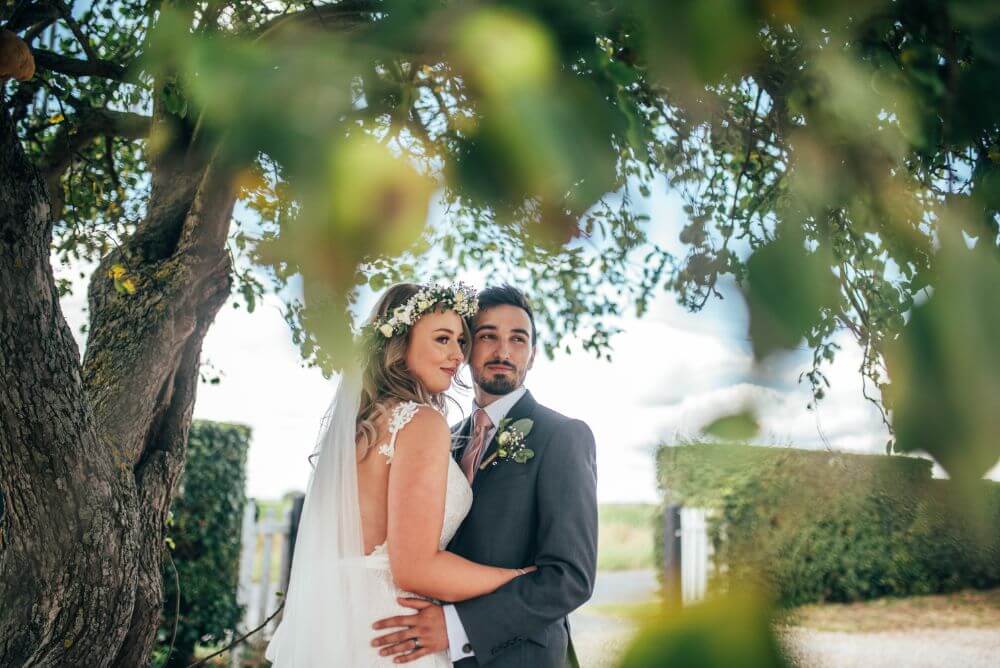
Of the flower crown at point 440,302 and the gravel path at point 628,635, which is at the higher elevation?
the flower crown at point 440,302

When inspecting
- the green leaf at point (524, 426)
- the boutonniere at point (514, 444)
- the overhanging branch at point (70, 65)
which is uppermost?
the overhanging branch at point (70, 65)

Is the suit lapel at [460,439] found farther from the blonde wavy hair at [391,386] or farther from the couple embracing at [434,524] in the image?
the blonde wavy hair at [391,386]

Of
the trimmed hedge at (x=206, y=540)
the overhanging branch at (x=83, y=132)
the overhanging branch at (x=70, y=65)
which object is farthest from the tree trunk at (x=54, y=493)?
the trimmed hedge at (x=206, y=540)

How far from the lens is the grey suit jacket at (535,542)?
2596 mm

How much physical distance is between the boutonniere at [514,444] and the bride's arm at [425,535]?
292 mm

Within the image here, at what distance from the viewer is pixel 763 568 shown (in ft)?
1.20

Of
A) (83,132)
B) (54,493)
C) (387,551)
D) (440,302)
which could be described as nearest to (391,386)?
(440,302)

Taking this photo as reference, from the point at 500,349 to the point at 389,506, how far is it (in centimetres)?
89

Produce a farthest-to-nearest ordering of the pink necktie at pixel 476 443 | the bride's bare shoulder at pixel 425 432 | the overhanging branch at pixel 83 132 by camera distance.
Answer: the overhanging branch at pixel 83 132
the pink necktie at pixel 476 443
the bride's bare shoulder at pixel 425 432

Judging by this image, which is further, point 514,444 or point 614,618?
point 514,444

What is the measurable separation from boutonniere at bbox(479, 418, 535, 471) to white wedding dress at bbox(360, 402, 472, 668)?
156mm

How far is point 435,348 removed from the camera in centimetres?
300

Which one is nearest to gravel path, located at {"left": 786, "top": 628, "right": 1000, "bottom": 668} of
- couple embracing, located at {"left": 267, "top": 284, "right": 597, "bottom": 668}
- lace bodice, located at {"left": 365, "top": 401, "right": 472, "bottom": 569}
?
couple embracing, located at {"left": 267, "top": 284, "right": 597, "bottom": 668}

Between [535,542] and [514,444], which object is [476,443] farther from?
[535,542]
